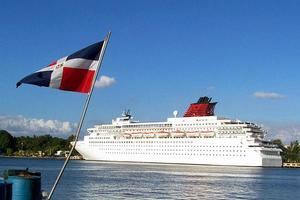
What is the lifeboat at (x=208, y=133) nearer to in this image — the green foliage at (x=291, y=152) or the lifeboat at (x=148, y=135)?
the lifeboat at (x=148, y=135)

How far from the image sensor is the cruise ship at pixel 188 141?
3504 inches

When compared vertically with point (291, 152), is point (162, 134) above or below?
above

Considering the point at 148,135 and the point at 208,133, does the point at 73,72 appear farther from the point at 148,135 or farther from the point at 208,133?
the point at 148,135

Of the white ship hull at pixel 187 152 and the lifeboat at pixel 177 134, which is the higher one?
the lifeboat at pixel 177 134

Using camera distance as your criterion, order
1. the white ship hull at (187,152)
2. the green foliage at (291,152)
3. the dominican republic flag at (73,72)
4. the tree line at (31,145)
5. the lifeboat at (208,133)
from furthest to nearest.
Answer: the tree line at (31,145) → the green foliage at (291,152) → the lifeboat at (208,133) → the white ship hull at (187,152) → the dominican republic flag at (73,72)

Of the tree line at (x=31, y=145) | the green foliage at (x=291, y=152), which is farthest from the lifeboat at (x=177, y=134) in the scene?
the tree line at (x=31, y=145)

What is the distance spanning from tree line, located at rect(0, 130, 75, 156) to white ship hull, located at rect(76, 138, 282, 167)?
60.3 meters

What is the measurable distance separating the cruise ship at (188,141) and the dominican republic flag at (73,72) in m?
80.7

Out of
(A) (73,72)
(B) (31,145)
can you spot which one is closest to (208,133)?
(A) (73,72)

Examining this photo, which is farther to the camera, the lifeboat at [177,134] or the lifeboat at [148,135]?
the lifeboat at [148,135]

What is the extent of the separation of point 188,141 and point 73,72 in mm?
85981

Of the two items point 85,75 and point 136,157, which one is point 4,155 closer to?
point 136,157

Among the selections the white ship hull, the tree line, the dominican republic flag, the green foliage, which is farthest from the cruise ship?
the dominican republic flag

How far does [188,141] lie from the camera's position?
9406 cm
